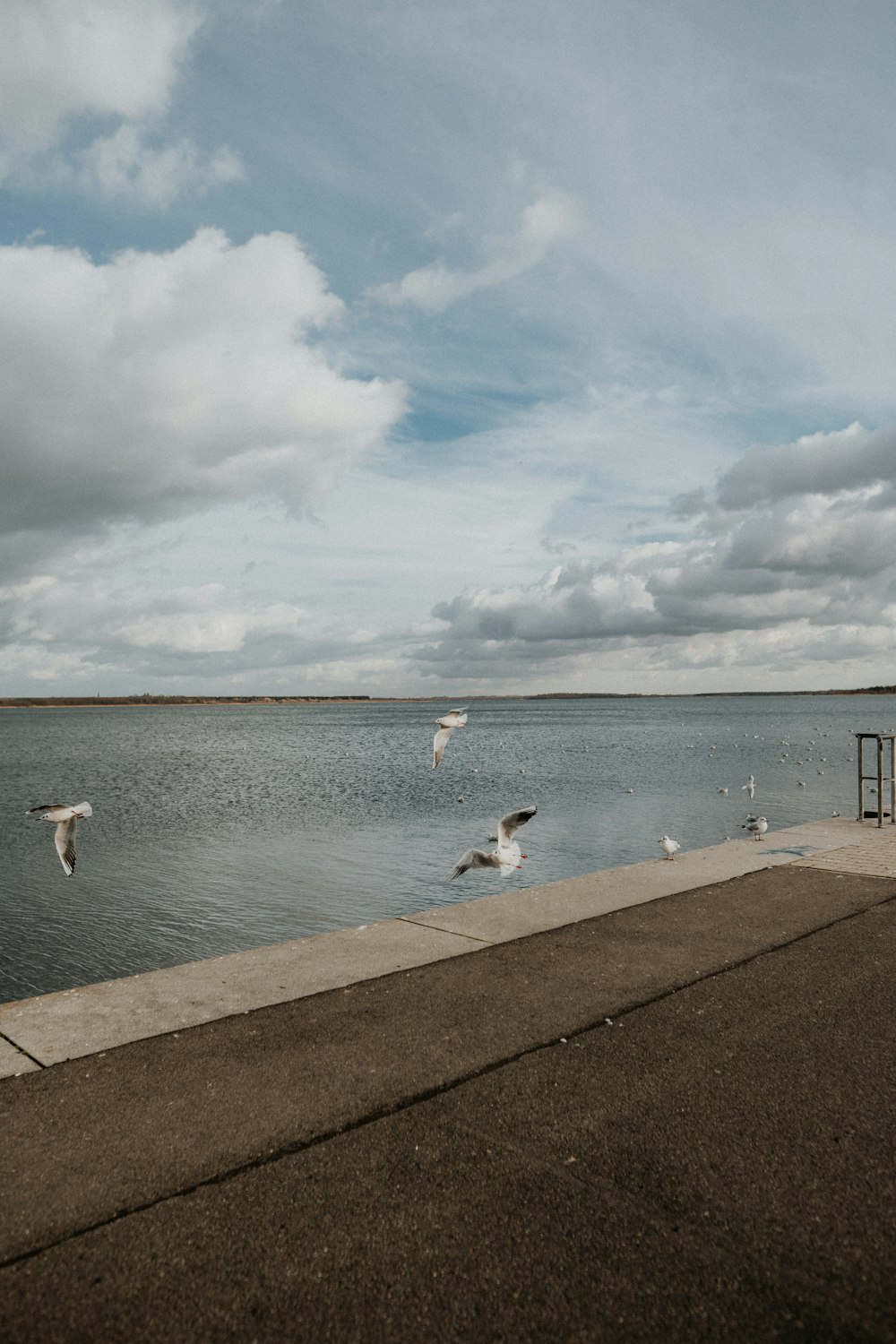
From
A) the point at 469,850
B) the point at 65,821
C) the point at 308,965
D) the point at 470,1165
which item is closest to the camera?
the point at 470,1165

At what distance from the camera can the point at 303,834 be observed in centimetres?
2567

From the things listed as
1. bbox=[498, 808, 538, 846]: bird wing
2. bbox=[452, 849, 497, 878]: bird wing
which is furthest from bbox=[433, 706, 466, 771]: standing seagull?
bbox=[452, 849, 497, 878]: bird wing

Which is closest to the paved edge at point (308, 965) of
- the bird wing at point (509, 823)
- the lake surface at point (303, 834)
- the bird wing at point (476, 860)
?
the bird wing at point (476, 860)

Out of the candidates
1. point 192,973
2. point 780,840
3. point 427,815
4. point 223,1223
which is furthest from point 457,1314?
point 427,815

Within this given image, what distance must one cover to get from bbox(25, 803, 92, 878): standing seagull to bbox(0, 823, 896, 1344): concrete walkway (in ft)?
4.05

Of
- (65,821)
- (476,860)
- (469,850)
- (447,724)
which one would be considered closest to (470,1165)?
(476,860)

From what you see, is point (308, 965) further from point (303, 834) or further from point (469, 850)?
point (303, 834)

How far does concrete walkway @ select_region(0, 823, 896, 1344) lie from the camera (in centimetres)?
338

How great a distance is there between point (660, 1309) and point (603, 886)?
795 centimetres

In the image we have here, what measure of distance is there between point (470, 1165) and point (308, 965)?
3.84 m

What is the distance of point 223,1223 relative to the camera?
12.8 ft

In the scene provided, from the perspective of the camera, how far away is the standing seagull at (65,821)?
713 cm

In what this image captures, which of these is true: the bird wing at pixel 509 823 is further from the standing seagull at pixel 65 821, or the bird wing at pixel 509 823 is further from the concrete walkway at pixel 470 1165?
the standing seagull at pixel 65 821

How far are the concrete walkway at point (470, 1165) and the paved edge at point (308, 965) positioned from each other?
98mm
